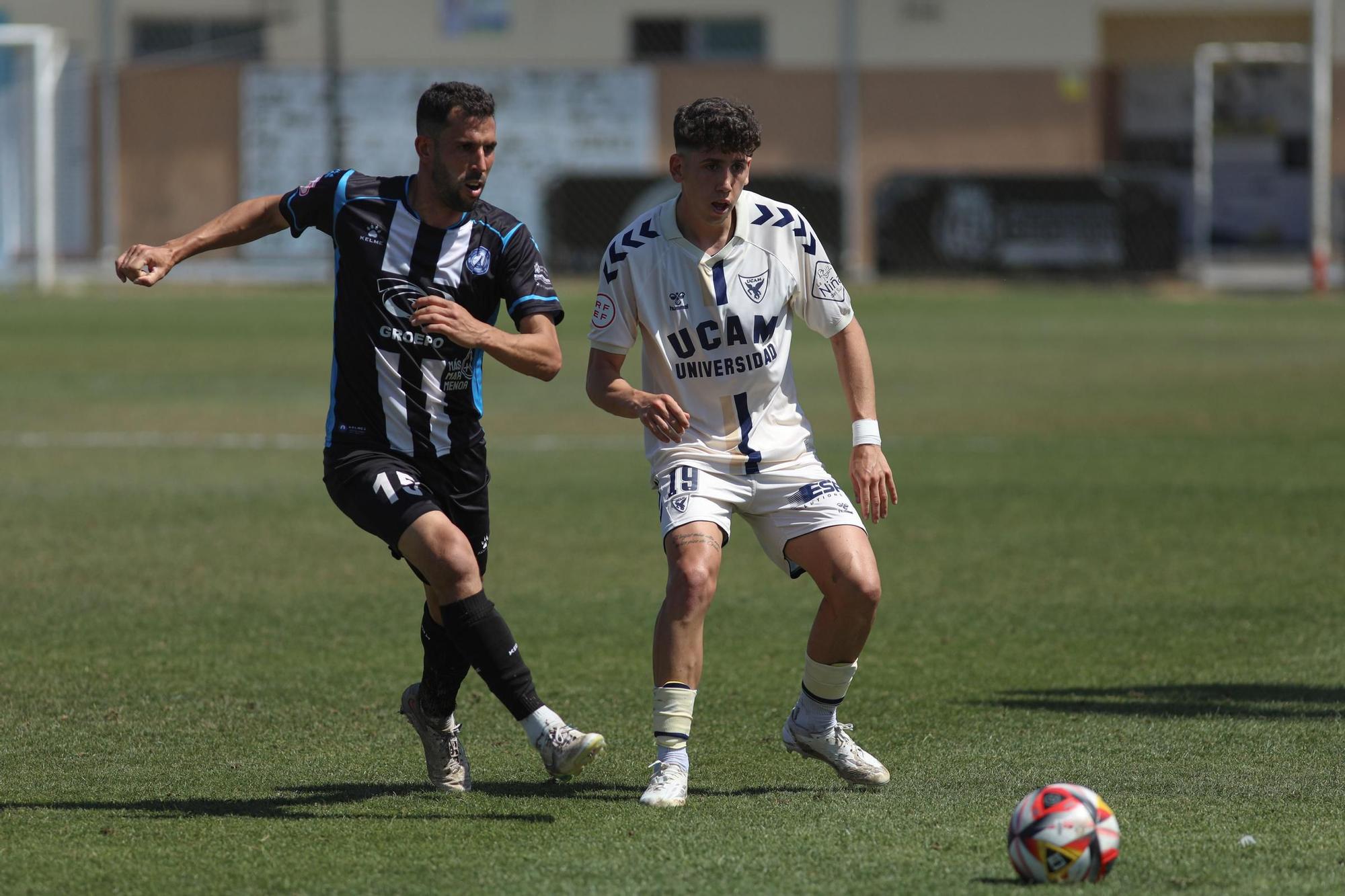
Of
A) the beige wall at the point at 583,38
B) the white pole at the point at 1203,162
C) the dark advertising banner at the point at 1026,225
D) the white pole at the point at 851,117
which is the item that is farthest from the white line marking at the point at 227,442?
the beige wall at the point at 583,38

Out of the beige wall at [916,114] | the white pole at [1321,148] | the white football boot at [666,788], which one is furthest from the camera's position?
the beige wall at [916,114]

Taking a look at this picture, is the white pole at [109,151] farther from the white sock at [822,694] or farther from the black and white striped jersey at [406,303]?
the white sock at [822,694]

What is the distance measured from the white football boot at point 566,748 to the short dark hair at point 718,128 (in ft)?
5.92

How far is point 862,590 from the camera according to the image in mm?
5762

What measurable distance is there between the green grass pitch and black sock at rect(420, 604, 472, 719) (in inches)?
10.1

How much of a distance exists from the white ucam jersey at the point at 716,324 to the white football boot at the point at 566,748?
922mm

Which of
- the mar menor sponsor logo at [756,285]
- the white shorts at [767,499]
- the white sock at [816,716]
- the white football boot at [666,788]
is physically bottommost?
the white football boot at [666,788]

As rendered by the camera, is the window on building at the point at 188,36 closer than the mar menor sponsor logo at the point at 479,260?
No

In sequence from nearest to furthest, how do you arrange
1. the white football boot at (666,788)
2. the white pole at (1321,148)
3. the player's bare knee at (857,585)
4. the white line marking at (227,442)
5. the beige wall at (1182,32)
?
the white football boot at (666,788) < the player's bare knee at (857,585) < the white line marking at (227,442) < the white pole at (1321,148) < the beige wall at (1182,32)

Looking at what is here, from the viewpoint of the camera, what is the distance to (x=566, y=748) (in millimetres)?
5539

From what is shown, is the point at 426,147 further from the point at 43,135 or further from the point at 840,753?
the point at 43,135

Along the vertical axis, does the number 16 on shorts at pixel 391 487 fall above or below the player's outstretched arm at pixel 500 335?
below

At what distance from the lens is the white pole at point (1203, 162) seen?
33.1m

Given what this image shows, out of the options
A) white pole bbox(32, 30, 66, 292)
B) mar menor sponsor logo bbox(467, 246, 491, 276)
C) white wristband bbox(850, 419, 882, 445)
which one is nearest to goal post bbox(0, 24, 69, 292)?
white pole bbox(32, 30, 66, 292)
